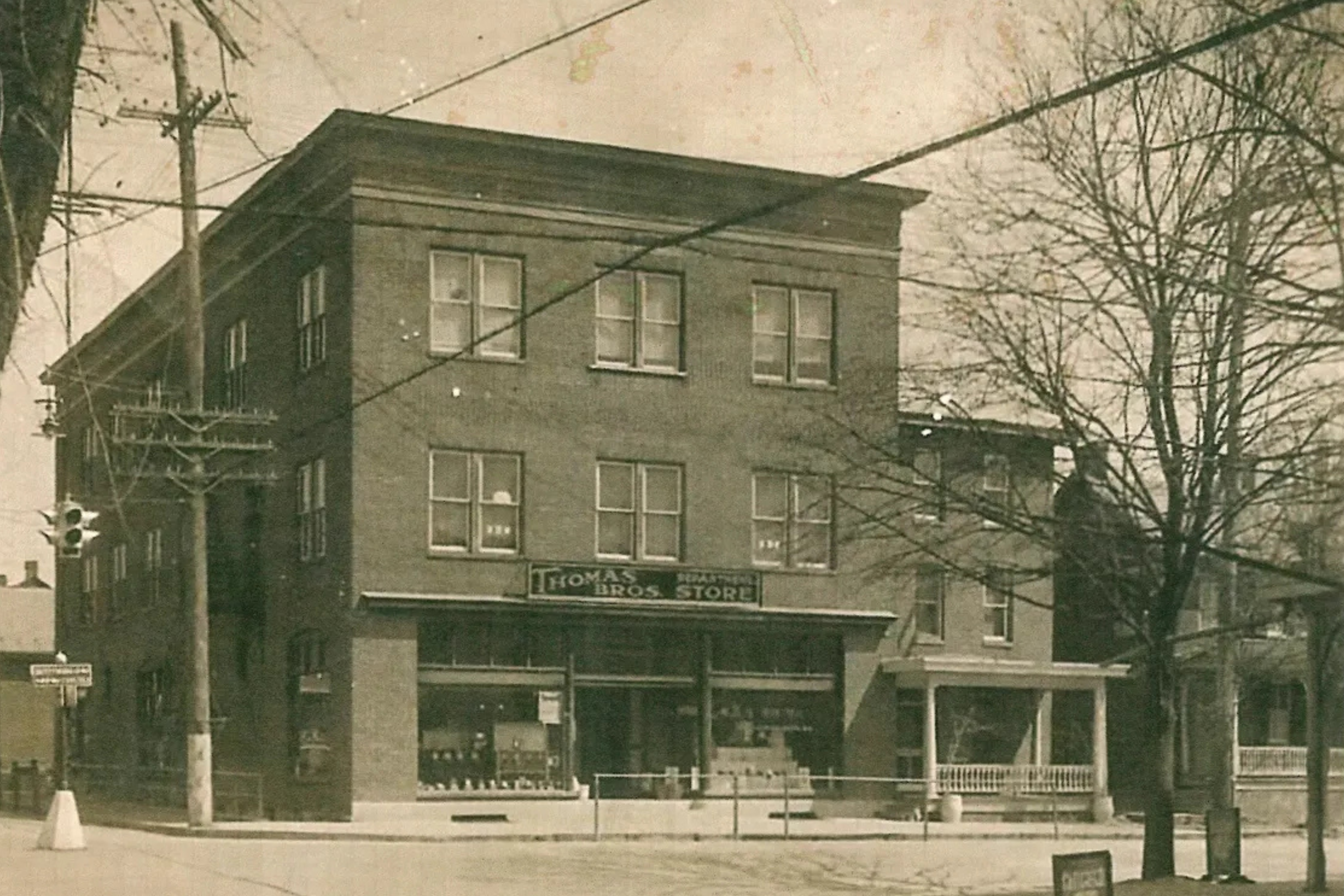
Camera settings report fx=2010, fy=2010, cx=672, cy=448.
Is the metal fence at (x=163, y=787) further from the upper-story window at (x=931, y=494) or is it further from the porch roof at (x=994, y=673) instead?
the upper-story window at (x=931, y=494)

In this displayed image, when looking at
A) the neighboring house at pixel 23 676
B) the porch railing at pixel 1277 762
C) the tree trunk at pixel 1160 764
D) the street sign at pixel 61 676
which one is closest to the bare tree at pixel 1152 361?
the tree trunk at pixel 1160 764

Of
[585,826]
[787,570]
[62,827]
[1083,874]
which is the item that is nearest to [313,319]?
[787,570]

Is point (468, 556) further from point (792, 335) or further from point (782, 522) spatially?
point (792, 335)

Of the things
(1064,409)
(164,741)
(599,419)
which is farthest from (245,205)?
(1064,409)

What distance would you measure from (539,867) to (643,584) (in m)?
11.3

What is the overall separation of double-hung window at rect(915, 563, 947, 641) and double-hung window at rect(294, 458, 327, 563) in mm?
10312

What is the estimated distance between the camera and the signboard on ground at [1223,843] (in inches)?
715

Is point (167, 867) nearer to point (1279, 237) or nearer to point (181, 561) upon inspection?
point (1279, 237)

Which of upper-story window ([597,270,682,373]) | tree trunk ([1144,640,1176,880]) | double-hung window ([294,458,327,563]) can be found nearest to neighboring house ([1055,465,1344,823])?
upper-story window ([597,270,682,373])

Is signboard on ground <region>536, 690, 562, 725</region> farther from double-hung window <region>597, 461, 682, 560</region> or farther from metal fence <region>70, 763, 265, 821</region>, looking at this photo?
metal fence <region>70, 763, 265, 821</region>

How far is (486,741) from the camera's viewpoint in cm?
3036

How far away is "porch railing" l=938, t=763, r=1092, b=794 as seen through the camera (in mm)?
33594

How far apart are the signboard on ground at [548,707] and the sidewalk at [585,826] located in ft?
4.08

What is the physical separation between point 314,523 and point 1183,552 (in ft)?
53.3
